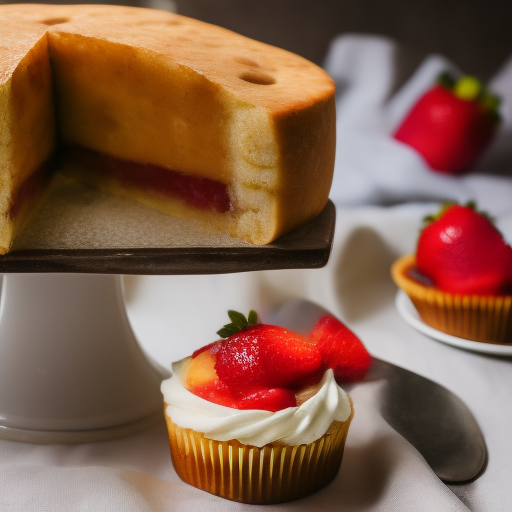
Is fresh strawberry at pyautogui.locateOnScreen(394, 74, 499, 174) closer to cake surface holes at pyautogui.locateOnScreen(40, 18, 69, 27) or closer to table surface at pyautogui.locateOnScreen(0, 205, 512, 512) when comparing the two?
table surface at pyautogui.locateOnScreen(0, 205, 512, 512)

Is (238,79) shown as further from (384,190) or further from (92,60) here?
(384,190)

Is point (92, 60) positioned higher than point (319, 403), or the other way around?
point (92, 60)

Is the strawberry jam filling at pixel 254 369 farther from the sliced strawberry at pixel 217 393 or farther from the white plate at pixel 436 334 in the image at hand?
the white plate at pixel 436 334

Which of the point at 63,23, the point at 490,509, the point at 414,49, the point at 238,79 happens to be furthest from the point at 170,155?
the point at 414,49

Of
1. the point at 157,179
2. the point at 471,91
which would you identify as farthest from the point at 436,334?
the point at 471,91

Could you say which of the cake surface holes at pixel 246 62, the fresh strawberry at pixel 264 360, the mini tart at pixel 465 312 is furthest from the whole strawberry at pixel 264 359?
the mini tart at pixel 465 312

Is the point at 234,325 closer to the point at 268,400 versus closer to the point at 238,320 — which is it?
the point at 238,320
